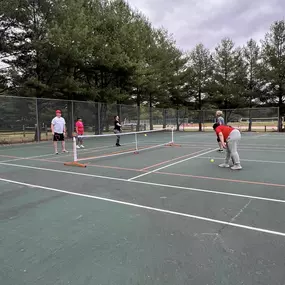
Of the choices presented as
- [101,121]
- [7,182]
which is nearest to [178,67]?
[101,121]

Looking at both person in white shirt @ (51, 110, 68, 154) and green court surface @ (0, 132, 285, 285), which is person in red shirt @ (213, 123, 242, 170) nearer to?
green court surface @ (0, 132, 285, 285)

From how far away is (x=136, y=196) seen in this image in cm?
482

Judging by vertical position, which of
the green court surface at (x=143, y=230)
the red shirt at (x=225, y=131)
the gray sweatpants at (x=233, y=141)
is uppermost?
the red shirt at (x=225, y=131)

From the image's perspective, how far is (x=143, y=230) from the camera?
331cm

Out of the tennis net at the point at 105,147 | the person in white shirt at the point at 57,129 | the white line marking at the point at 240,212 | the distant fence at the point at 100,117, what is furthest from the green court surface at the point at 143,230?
the distant fence at the point at 100,117

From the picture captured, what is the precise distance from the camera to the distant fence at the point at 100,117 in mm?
15336

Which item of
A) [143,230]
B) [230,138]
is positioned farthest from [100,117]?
[143,230]

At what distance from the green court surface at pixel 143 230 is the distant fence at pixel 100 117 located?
34.1ft

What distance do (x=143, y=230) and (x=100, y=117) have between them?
1822 centimetres

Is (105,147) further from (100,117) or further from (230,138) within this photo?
(230,138)

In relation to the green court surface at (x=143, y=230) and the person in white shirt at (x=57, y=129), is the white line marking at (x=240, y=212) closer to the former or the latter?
the green court surface at (x=143, y=230)

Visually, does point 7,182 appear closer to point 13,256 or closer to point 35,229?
point 35,229

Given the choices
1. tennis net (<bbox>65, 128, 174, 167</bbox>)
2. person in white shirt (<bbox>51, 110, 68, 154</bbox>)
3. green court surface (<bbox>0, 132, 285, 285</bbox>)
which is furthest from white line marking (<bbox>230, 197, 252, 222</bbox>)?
person in white shirt (<bbox>51, 110, 68, 154</bbox>)

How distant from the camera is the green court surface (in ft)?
7.80
